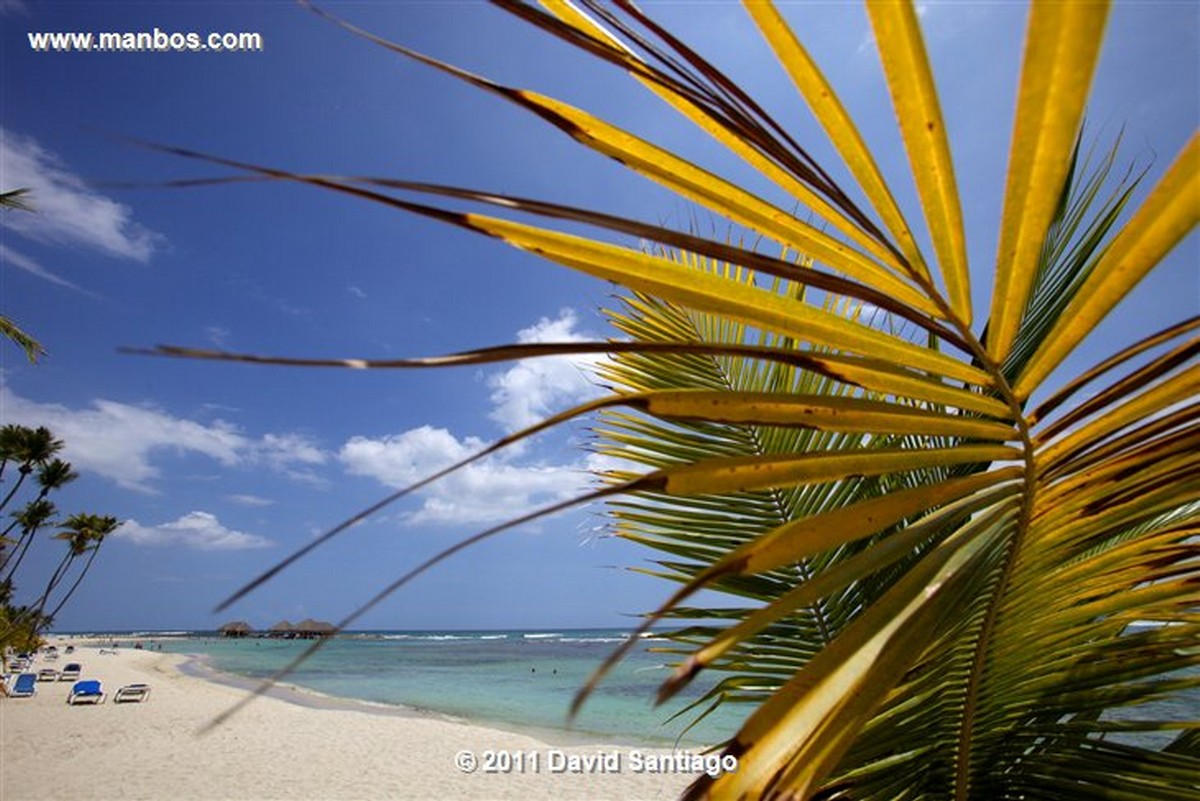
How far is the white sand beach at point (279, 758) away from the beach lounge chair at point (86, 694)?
0.34 metres

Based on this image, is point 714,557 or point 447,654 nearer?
point 714,557

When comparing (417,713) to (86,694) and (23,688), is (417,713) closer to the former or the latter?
(86,694)

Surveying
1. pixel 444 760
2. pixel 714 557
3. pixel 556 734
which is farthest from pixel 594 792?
pixel 714 557

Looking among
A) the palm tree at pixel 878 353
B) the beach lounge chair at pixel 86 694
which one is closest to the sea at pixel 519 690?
the palm tree at pixel 878 353

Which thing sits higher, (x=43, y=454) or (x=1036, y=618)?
(x=43, y=454)

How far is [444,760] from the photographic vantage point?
546 inches

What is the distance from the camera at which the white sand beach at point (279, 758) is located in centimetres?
1085

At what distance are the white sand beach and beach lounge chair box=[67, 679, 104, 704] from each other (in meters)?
0.34

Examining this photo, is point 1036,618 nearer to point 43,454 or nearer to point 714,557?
point 714,557

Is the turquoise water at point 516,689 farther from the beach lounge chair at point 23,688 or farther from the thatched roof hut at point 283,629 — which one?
the thatched roof hut at point 283,629

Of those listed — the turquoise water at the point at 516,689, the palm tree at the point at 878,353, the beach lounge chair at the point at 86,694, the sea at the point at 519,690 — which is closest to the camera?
the palm tree at the point at 878,353

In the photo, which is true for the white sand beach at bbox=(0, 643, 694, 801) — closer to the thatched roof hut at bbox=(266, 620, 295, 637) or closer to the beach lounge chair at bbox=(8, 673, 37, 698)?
the beach lounge chair at bbox=(8, 673, 37, 698)

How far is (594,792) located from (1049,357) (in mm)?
12921

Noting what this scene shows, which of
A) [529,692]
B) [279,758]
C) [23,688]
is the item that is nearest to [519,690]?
[529,692]
